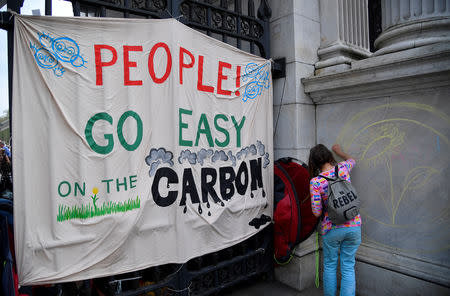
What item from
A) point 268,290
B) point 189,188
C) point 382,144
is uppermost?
point 382,144

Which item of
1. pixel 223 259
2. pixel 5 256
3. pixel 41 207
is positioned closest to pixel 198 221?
pixel 223 259

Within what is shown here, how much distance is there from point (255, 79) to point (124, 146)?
75.2 inches

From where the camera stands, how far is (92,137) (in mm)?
2648

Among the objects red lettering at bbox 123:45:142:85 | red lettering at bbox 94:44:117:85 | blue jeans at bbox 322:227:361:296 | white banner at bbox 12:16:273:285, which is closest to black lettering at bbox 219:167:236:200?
white banner at bbox 12:16:273:285

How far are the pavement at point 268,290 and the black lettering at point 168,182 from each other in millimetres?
1734

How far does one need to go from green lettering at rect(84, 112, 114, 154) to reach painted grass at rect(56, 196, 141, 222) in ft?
1.54

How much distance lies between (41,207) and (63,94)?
3.02ft

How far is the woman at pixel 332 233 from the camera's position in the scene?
316cm

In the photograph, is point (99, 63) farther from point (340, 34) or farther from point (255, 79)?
point (340, 34)

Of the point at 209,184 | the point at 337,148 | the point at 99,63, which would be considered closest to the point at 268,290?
the point at 209,184

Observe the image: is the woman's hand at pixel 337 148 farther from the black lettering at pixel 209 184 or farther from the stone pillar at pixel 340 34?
the black lettering at pixel 209 184

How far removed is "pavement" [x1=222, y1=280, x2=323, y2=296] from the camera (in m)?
3.97

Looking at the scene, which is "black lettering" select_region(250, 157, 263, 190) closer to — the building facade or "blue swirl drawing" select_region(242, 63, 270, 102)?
the building facade

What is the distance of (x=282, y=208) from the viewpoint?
3.67 m
